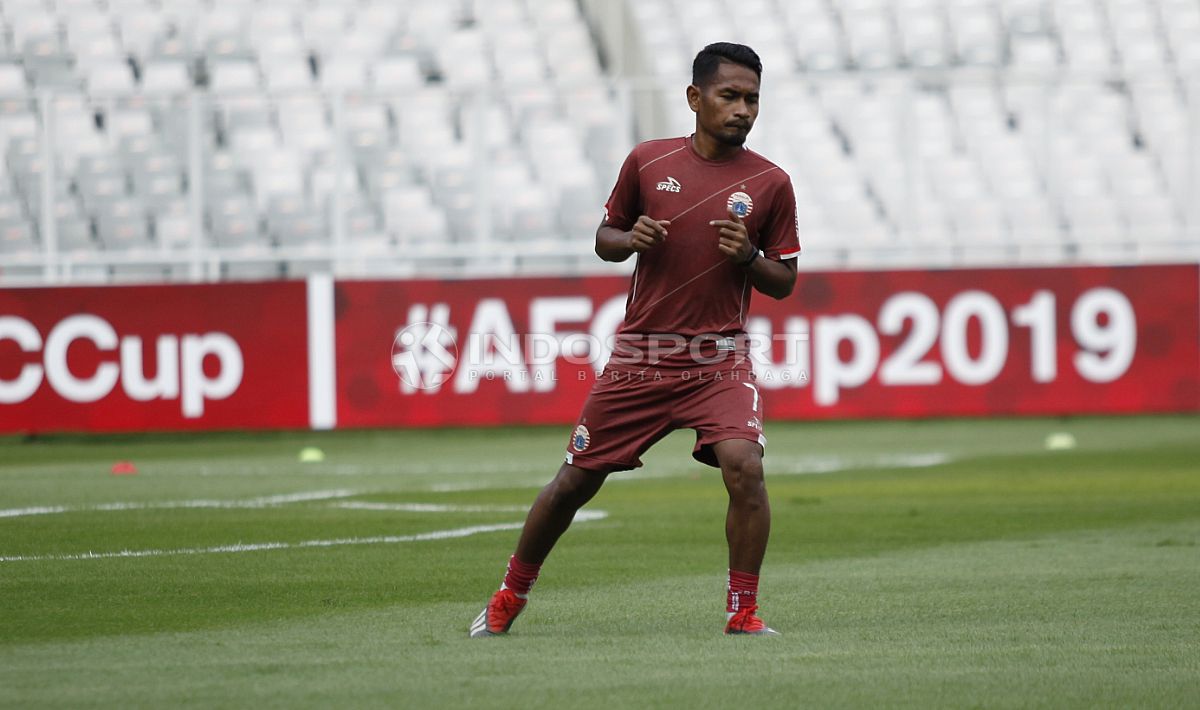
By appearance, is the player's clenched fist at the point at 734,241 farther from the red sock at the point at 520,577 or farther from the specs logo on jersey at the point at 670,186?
the red sock at the point at 520,577

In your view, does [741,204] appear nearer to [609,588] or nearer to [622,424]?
[622,424]

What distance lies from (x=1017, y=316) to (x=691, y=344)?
11.4 m

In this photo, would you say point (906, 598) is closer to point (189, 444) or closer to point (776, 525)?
point (776, 525)

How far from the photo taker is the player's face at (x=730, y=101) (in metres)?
6.06

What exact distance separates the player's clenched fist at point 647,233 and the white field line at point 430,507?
175 inches

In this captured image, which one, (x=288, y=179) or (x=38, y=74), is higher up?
(x=38, y=74)

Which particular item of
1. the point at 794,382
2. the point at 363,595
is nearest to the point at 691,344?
the point at 363,595

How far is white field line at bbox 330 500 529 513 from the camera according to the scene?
10.3 meters

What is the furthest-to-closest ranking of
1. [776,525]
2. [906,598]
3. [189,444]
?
1. [189,444]
2. [776,525]
3. [906,598]

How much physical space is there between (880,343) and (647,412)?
11.1 meters

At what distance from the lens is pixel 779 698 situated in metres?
4.75

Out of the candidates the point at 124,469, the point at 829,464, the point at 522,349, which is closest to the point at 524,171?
the point at 522,349

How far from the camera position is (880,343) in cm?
1698

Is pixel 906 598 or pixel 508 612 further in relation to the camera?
pixel 906 598
